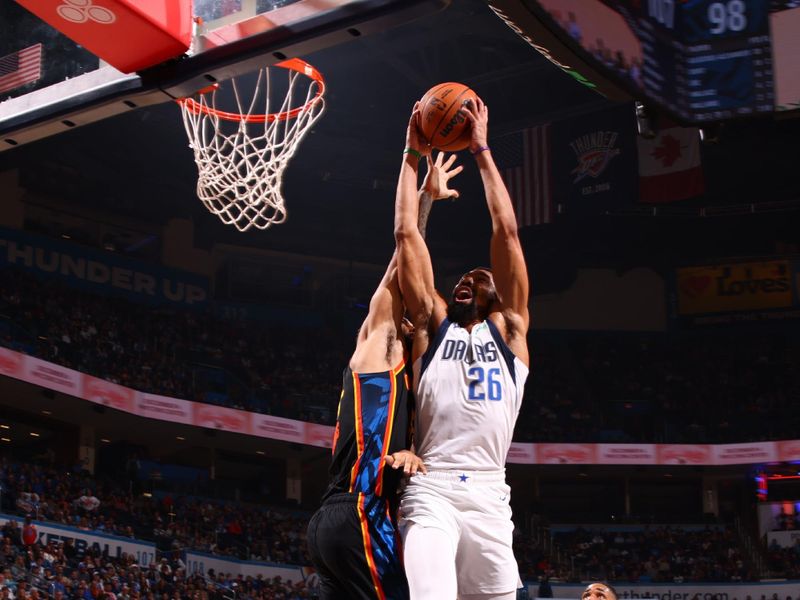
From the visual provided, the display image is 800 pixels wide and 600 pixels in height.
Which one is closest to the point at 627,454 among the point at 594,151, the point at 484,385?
the point at 594,151

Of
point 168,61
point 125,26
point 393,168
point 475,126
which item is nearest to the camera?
point 475,126

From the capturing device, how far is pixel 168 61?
6.30 meters

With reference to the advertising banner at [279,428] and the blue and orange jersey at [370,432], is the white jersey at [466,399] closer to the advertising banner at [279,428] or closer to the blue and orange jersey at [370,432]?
the blue and orange jersey at [370,432]

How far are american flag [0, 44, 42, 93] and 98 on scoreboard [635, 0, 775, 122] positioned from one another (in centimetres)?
374

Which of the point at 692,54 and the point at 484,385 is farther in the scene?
the point at 692,54

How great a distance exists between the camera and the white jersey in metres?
4.28

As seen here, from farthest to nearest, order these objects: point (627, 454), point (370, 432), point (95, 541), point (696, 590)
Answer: point (627, 454)
point (696, 590)
point (95, 541)
point (370, 432)

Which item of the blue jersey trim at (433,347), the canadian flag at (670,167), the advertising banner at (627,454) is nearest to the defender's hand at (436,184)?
the blue jersey trim at (433,347)

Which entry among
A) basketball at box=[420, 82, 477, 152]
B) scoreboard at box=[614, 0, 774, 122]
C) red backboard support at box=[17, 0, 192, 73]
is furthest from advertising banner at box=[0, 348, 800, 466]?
basketball at box=[420, 82, 477, 152]

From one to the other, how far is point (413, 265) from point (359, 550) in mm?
1175

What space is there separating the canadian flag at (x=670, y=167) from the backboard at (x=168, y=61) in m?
17.3

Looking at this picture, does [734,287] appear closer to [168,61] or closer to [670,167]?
[670,167]

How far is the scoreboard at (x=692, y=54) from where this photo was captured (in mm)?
5984

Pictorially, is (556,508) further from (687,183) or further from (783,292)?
(687,183)
